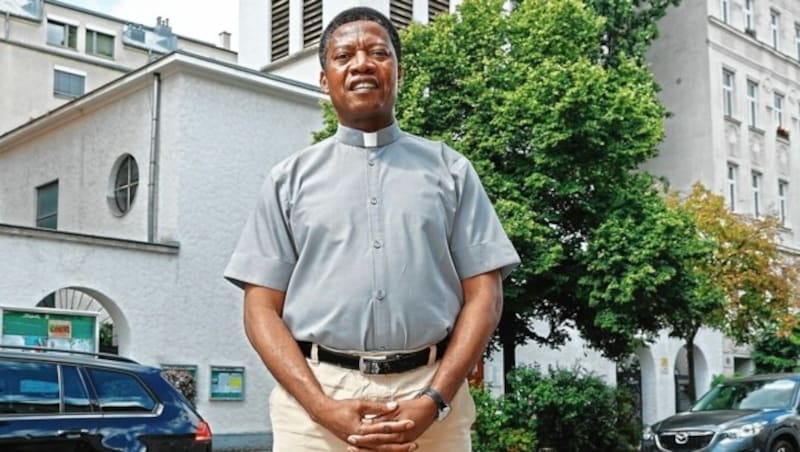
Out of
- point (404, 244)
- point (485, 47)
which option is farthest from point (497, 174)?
point (404, 244)

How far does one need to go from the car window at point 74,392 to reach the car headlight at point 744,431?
971 cm

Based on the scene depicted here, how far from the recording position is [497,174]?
21.0m

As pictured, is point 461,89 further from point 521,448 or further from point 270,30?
point 270,30

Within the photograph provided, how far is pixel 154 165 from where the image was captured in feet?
77.3

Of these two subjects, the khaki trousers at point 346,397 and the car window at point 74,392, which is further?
the car window at point 74,392

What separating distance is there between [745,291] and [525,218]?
10.1 metres

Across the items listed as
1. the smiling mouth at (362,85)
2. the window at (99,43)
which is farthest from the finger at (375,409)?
the window at (99,43)

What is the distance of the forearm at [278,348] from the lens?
2828 millimetres

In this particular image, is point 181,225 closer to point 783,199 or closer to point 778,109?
point 783,199

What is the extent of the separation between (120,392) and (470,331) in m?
6.52

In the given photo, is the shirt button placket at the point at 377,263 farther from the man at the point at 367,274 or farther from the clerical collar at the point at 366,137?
the clerical collar at the point at 366,137

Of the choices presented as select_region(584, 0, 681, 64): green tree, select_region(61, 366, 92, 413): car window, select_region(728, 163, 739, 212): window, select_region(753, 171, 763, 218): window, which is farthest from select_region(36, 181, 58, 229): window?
select_region(753, 171, 763, 218): window

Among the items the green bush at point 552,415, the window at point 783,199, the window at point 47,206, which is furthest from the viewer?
the window at point 783,199

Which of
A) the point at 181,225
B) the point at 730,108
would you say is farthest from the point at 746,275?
the point at 181,225
